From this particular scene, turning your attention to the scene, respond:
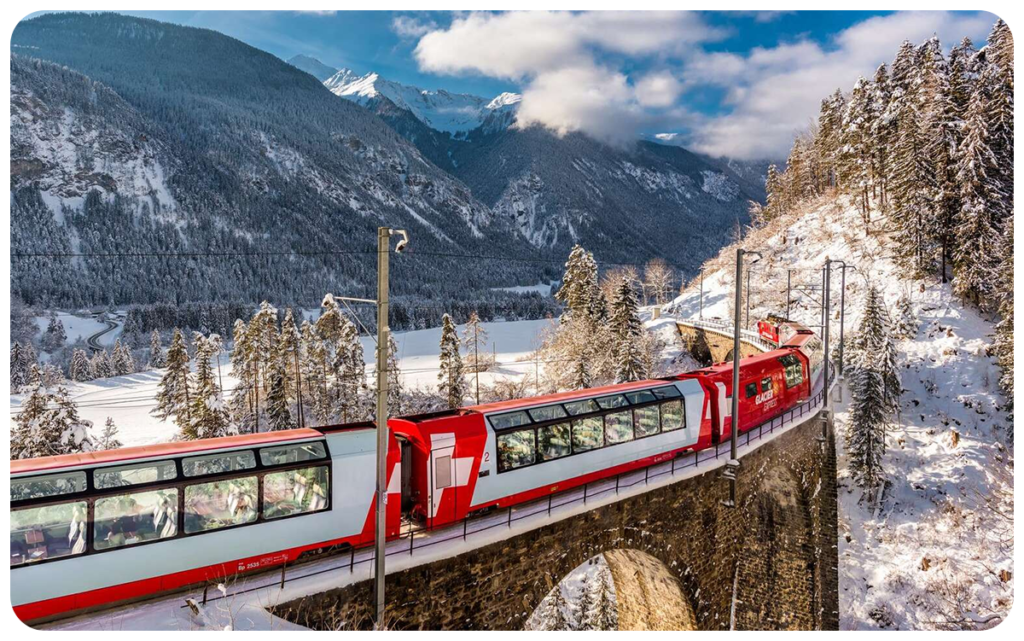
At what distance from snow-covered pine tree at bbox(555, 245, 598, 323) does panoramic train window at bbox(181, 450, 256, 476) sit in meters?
40.1

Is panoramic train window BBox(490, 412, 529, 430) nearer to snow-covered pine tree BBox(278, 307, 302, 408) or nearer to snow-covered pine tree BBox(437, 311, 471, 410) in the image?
snow-covered pine tree BBox(278, 307, 302, 408)

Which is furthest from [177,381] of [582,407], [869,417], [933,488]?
[933,488]

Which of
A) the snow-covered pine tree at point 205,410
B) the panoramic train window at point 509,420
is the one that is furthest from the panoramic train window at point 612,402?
the snow-covered pine tree at point 205,410

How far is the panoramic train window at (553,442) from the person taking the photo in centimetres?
1416

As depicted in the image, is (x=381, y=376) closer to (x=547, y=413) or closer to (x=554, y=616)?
(x=547, y=413)

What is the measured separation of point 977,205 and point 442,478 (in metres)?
→ 42.6

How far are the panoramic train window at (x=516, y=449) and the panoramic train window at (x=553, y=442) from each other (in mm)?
275

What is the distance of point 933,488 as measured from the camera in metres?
35.4

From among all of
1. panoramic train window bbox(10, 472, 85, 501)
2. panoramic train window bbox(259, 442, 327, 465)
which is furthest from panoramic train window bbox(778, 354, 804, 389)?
panoramic train window bbox(10, 472, 85, 501)

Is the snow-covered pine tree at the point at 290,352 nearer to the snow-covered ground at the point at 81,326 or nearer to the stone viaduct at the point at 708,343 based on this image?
the stone viaduct at the point at 708,343

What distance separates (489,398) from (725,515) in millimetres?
36184

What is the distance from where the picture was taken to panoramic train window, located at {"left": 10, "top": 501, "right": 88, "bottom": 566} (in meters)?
8.30

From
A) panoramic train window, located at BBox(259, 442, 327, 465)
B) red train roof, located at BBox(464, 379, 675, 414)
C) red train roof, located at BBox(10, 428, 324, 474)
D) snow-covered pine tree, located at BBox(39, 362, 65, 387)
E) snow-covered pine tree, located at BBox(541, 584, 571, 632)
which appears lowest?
snow-covered pine tree, located at BBox(541, 584, 571, 632)

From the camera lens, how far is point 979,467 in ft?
113
